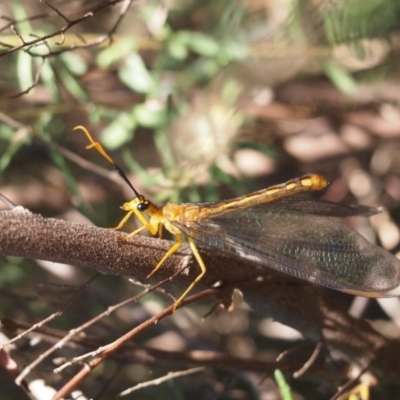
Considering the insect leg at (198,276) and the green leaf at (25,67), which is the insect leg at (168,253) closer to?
the insect leg at (198,276)

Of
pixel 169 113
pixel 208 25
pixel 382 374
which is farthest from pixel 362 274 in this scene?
pixel 208 25

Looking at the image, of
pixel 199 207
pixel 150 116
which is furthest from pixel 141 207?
pixel 150 116

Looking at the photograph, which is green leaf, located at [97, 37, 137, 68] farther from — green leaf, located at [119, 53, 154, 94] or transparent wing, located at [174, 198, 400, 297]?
transparent wing, located at [174, 198, 400, 297]

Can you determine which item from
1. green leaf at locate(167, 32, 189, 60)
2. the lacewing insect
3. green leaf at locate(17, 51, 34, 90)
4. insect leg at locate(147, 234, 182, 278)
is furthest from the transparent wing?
green leaf at locate(167, 32, 189, 60)

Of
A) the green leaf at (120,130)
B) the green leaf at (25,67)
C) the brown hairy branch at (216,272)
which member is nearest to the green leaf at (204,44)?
the green leaf at (120,130)

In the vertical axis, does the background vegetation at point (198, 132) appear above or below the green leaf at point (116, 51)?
below

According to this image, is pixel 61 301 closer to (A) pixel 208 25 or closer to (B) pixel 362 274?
(B) pixel 362 274

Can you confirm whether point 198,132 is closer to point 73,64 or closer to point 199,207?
point 73,64
